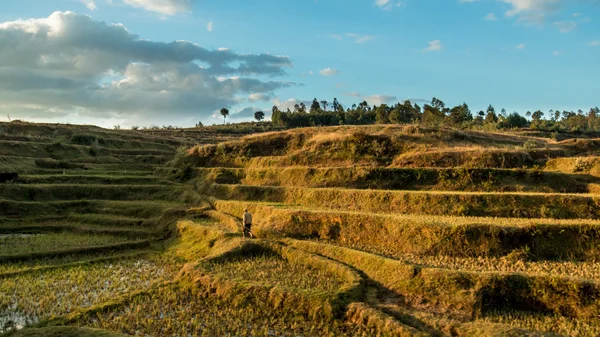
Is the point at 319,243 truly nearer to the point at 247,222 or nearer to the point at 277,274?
the point at 277,274

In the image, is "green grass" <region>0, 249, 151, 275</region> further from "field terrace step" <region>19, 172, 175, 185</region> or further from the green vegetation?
the green vegetation

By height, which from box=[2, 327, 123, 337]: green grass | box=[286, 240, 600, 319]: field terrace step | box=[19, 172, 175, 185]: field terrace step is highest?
box=[19, 172, 175, 185]: field terrace step

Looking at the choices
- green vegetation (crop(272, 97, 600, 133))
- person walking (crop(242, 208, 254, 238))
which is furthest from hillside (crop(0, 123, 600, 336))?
green vegetation (crop(272, 97, 600, 133))

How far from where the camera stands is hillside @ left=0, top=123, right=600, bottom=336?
384 inches

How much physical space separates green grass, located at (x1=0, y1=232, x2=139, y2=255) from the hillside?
0.52 feet

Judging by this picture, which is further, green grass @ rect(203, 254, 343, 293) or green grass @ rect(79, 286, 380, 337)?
green grass @ rect(203, 254, 343, 293)

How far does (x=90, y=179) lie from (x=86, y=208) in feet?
15.4

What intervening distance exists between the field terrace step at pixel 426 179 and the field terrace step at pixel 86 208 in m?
6.00

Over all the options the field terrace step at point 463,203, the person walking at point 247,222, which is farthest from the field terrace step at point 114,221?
the field terrace step at point 463,203

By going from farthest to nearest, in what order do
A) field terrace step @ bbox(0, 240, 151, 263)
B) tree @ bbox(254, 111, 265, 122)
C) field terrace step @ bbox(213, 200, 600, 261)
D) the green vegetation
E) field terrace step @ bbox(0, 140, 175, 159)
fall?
tree @ bbox(254, 111, 265, 122) < the green vegetation < field terrace step @ bbox(0, 140, 175, 159) < field terrace step @ bbox(0, 240, 151, 263) < field terrace step @ bbox(213, 200, 600, 261)

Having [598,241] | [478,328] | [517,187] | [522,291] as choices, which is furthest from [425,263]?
[517,187]

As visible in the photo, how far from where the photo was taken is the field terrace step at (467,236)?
12.8 metres

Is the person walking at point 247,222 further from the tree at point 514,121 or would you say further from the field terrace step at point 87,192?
the tree at point 514,121

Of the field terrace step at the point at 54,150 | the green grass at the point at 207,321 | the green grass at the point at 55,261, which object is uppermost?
the field terrace step at the point at 54,150
